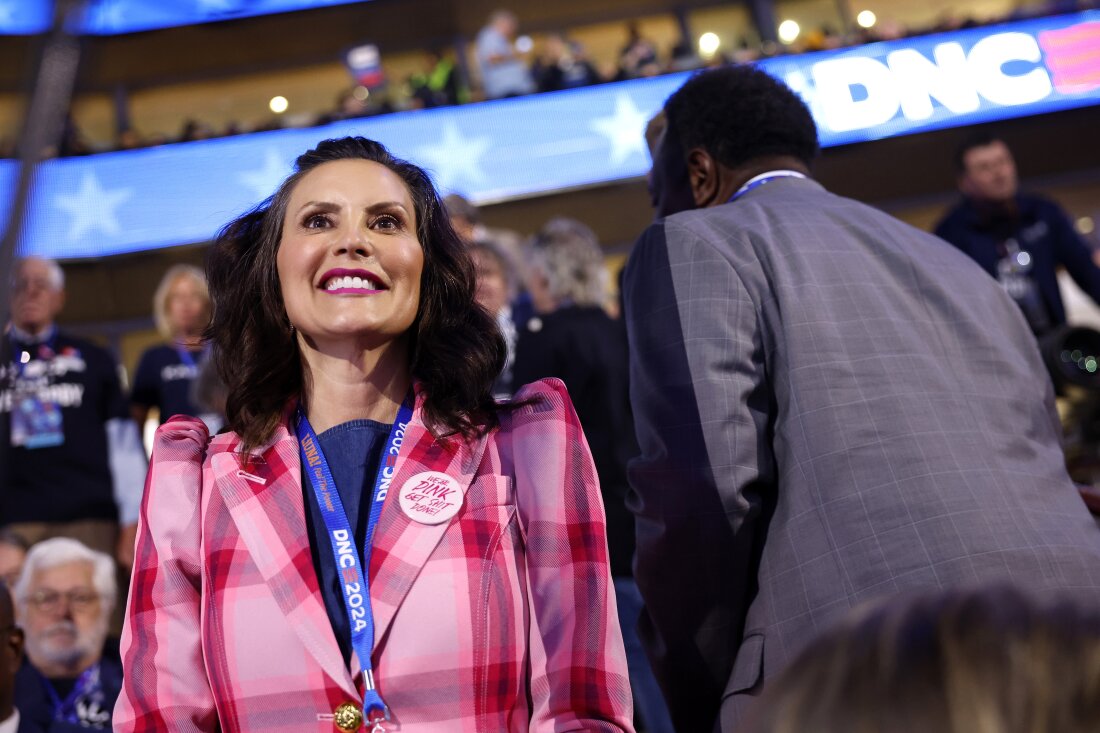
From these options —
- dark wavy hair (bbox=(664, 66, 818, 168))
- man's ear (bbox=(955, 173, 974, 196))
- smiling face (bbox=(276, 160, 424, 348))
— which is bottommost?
smiling face (bbox=(276, 160, 424, 348))

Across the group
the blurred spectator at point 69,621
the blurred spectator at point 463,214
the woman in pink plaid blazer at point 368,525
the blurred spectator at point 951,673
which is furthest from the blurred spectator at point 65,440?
the blurred spectator at point 951,673

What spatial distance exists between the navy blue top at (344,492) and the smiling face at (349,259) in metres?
0.14

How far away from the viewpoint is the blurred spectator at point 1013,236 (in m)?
4.60

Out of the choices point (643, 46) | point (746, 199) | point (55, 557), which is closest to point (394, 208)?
point (746, 199)

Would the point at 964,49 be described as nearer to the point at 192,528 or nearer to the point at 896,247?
the point at 896,247

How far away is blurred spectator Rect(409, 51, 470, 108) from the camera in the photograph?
34.8 ft

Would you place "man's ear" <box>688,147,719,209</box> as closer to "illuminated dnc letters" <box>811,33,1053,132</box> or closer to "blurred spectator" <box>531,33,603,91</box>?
"blurred spectator" <box>531,33,603,91</box>

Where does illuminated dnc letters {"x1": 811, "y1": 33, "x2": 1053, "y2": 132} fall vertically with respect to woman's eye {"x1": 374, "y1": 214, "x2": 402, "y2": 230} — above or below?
above

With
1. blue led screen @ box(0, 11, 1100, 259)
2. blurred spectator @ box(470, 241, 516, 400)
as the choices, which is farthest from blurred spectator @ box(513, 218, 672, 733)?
blue led screen @ box(0, 11, 1100, 259)

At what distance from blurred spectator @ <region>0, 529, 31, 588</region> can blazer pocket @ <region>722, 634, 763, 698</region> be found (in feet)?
9.13

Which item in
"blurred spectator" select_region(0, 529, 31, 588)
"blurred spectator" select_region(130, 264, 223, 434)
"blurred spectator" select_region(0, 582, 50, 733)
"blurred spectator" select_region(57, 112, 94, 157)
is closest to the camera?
"blurred spectator" select_region(0, 582, 50, 733)

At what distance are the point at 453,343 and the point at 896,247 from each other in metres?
0.78

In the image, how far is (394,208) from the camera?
1878mm

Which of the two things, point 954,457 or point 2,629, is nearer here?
point 954,457
